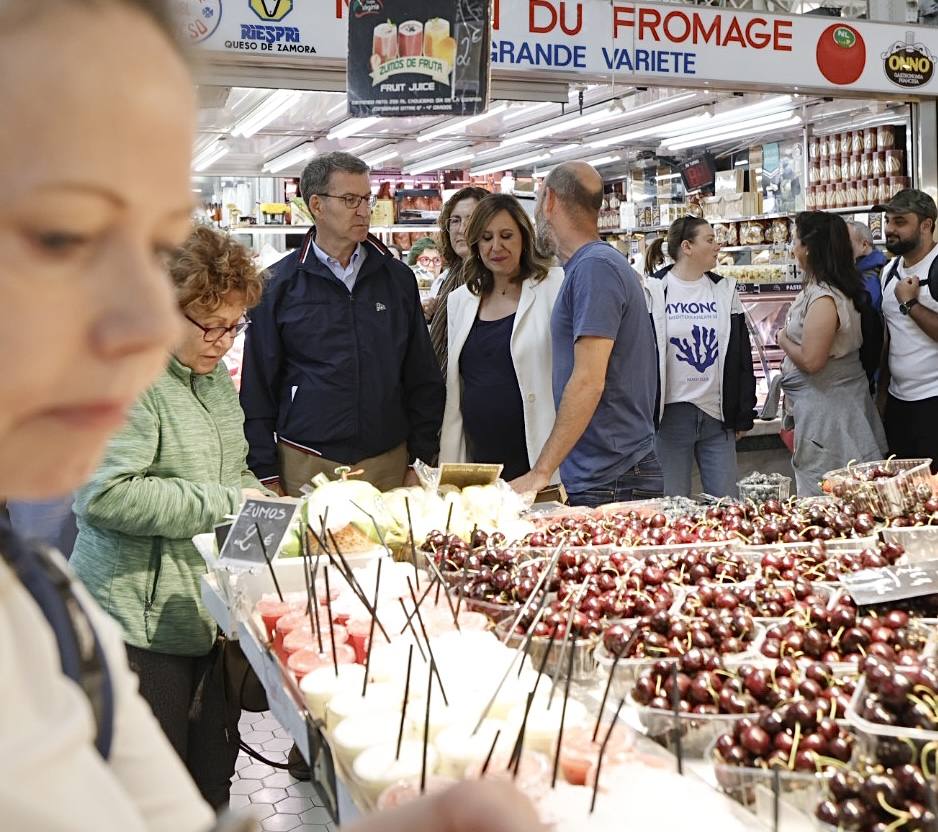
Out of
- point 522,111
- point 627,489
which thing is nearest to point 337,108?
point 522,111

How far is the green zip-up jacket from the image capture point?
263 centimetres

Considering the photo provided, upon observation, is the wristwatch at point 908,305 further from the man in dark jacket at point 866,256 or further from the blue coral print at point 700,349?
the blue coral print at point 700,349

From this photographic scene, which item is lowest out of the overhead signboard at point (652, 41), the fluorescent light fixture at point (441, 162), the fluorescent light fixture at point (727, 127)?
the overhead signboard at point (652, 41)

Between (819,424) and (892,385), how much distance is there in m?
0.56

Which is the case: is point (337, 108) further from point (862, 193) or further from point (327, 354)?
point (327, 354)

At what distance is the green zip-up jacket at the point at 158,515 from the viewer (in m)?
2.63

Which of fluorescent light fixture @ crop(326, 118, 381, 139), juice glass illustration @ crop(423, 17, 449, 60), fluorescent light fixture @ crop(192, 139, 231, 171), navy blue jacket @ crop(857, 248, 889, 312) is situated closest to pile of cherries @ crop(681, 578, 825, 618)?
juice glass illustration @ crop(423, 17, 449, 60)

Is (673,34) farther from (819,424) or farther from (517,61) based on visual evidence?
(819,424)

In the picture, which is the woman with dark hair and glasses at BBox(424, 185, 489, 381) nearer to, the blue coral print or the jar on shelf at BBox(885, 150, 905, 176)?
the blue coral print

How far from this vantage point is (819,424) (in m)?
5.48

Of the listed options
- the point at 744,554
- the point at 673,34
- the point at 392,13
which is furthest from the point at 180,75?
the point at 673,34

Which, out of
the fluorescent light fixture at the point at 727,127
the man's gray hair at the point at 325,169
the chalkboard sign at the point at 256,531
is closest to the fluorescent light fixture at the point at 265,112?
the man's gray hair at the point at 325,169

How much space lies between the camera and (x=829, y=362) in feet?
18.0

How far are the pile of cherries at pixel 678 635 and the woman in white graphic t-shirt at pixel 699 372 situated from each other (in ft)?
10.8
